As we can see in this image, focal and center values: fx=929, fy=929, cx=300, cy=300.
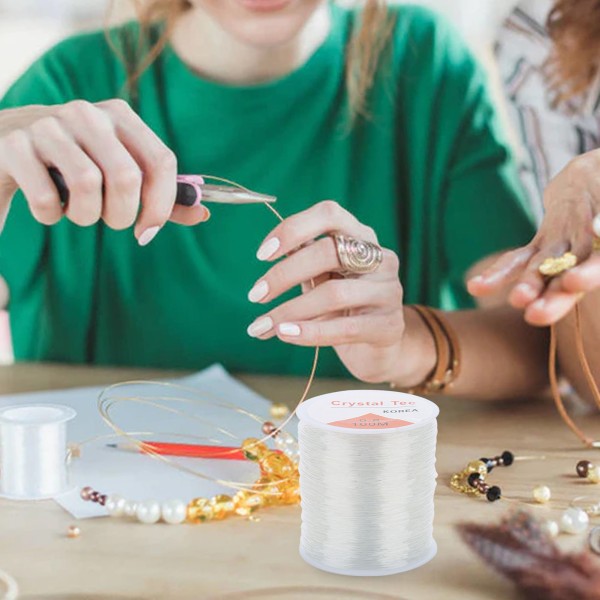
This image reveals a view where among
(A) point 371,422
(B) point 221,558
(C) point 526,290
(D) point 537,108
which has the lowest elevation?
(B) point 221,558

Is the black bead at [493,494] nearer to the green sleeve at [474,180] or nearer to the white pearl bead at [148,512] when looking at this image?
the white pearl bead at [148,512]

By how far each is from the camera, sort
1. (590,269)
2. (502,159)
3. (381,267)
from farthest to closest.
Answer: (502,159) → (381,267) → (590,269)

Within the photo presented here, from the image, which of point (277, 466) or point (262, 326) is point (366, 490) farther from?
point (262, 326)

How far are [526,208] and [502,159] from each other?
0.09 meters

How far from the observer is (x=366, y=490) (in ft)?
2.40

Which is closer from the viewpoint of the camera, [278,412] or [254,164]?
[278,412]

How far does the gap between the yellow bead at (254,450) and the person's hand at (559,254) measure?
28 centimetres

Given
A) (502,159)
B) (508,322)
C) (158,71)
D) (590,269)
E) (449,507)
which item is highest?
(158,71)

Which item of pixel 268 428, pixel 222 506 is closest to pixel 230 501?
pixel 222 506

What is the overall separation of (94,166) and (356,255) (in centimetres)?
30

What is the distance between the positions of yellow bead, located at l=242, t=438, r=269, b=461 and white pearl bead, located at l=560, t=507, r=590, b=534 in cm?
30

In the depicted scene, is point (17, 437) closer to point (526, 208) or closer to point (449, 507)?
point (449, 507)

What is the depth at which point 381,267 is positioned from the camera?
1075mm

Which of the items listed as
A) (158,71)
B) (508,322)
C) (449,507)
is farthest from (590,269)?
(158,71)
